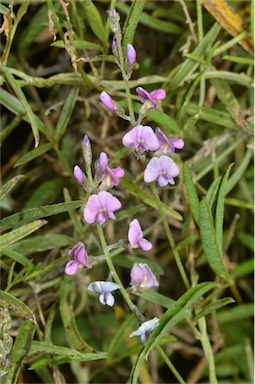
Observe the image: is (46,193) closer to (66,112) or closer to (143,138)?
(66,112)

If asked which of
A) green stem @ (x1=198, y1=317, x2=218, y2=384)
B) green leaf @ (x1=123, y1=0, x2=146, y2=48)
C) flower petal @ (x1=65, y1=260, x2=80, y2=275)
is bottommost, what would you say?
green stem @ (x1=198, y1=317, x2=218, y2=384)

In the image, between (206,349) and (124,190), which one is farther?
(124,190)

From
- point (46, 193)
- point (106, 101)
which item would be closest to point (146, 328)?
point (106, 101)

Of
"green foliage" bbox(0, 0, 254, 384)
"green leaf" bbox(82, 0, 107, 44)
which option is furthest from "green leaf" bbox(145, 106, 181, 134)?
"green leaf" bbox(82, 0, 107, 44)

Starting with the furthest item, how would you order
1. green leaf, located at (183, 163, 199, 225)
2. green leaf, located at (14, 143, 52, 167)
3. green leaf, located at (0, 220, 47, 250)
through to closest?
green leaf, located at (14, 143, 52, 167) → green leaf, located at (183, 163, 199, 225) → green leaf, located at (0, 220, 47, 250)

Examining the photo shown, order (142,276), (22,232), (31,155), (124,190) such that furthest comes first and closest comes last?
1. (124,190)
2. (31,155)
3. (142,276)
4. (22,232)

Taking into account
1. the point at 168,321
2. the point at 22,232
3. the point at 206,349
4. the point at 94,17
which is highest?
the point at 94,17

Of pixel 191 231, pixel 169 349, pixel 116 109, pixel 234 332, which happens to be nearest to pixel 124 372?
pixel 169 349

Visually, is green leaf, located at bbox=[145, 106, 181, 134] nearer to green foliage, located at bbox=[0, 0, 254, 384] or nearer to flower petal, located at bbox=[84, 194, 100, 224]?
green foliage, located at bbox=[0, 0, 254, 384]

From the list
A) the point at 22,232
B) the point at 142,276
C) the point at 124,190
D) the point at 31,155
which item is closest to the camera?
the point at 22,232
